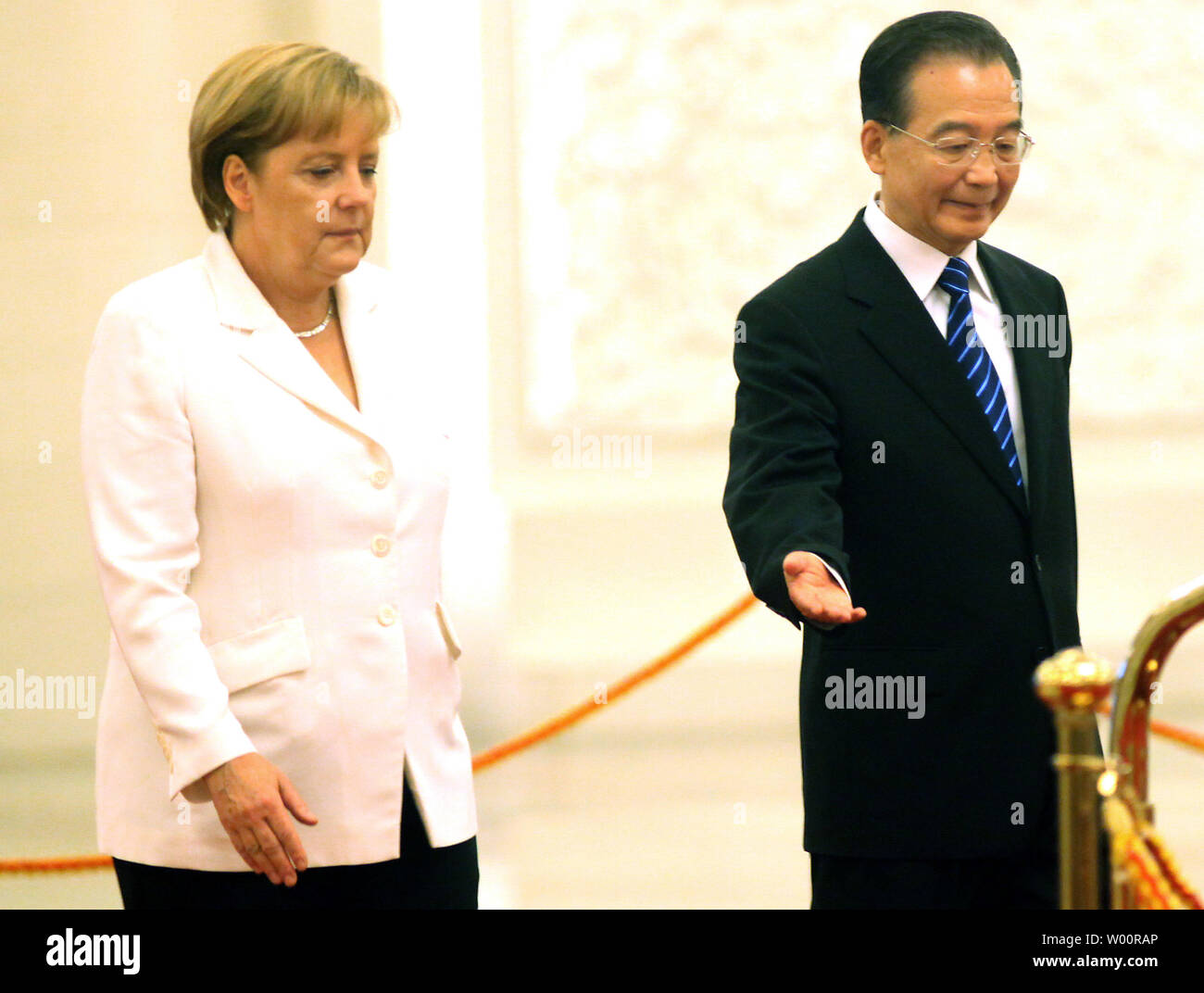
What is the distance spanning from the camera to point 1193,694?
273 inches

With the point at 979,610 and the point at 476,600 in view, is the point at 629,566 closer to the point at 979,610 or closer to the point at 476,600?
the point at 476,600

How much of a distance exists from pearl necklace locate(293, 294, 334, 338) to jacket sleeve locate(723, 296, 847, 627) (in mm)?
616

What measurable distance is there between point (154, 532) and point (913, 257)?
1223 mm

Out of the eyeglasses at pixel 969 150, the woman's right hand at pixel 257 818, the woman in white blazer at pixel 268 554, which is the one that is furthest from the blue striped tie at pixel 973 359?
the woman's right hand at pixel 257 818

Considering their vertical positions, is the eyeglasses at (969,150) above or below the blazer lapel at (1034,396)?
above

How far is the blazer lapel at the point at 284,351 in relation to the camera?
100 inches

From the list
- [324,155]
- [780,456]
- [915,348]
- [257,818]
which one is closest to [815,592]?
[780,456]

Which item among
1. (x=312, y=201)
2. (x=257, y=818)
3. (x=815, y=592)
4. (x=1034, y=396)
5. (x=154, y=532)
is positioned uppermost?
(x=312, y=201)

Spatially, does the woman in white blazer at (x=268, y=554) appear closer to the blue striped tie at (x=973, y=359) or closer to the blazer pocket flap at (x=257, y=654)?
the blazer pocket flap at (x=257, y=654)

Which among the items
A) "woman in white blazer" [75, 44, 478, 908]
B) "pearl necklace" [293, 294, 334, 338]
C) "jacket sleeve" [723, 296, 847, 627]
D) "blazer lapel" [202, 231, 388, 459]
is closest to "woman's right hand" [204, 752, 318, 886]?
"woman in white blazer" [75, 44, 478, 908]

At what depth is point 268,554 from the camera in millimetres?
2506

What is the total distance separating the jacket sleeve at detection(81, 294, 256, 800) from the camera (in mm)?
2408

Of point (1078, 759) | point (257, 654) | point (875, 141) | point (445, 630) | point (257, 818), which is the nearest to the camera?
point (1078, 759)

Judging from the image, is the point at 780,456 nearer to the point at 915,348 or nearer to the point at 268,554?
the point at 915,348
